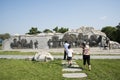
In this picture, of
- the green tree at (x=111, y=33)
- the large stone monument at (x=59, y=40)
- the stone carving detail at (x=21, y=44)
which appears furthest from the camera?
the green tree at (x=111, y=33)

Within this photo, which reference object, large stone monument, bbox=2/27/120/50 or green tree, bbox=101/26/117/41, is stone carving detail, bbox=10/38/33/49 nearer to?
large stone monument, bbox=2/27/120/50

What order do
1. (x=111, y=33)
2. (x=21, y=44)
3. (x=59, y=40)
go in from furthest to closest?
(x=111, y=33)
(x=21, y=44)
(x=59, y=40)

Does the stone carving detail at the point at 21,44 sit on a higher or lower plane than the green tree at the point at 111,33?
lower

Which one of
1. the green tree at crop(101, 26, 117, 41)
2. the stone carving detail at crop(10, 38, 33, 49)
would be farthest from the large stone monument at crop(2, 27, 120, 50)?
the green tree at crop(101, 26, 117, 41)

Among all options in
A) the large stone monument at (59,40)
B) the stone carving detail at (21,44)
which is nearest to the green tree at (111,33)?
the large stone monument at (59,40)

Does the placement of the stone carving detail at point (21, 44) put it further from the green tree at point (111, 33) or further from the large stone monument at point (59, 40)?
the green tree at point (111, 33)

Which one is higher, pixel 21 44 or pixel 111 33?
pixel 111 33

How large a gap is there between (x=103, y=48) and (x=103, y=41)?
1.49m

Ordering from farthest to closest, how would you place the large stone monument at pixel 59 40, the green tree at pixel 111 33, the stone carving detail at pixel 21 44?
the green tree at pixel 111 33, the stone carving detail at pixel 21 44, the large stone monument at pixel 59 40

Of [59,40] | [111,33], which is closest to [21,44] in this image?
[59,40]

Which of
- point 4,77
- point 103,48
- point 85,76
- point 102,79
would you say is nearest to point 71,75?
point 85,76

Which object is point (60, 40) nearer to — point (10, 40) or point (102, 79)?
point (10, 40)

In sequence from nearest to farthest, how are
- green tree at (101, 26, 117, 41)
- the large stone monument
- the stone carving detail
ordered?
the large stone monument, the stone carving detail, green tree at (101, 26, 117, 41)

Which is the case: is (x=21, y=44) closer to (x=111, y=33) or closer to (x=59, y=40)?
(x=59, y=40)
